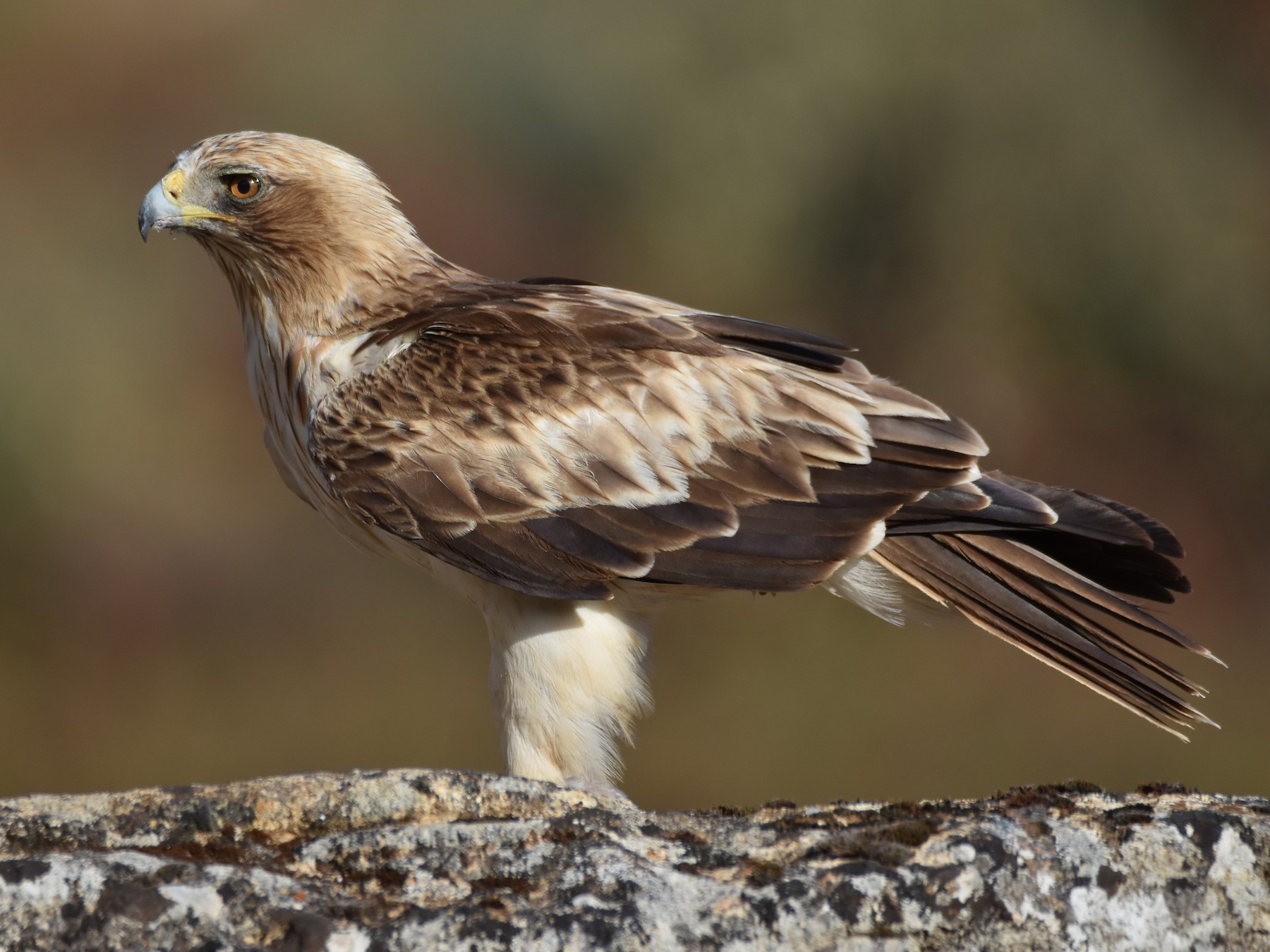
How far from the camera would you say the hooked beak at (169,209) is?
527 centimetres

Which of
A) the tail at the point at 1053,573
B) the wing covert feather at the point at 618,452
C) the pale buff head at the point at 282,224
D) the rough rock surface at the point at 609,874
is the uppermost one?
the pale buff head at the point at 282,224

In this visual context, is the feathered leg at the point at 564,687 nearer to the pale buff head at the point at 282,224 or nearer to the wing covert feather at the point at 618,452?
the wing covert feather at the point at 618,452

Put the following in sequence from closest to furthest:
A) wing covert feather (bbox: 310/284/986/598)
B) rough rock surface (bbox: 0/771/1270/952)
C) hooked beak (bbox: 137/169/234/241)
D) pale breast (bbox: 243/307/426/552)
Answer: rough rock surface (bbox: 0/771/1270/952), wing covert feather (bbox: 310/284/986/598), pale breast (bbox: 243/307/426/552), hooked beak (bbox: 137/169/234/241)

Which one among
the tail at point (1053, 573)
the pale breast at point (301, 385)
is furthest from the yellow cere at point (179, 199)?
the tail at point (1053, 573)

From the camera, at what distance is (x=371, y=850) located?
118 inches

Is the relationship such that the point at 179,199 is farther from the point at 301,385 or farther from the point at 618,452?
the point at 618,452

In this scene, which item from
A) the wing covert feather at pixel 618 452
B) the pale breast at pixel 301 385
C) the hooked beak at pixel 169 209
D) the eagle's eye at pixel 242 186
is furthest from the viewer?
the eagle's eye at pixel 242 186

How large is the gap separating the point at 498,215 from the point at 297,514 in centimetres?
340

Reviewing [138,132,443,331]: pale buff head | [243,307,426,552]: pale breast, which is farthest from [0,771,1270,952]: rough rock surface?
[138,132,443,331]: pale buff head

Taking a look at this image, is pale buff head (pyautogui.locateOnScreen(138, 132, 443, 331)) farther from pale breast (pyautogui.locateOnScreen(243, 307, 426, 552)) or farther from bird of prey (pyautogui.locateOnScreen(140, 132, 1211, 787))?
bird of prey (pyautogui.locateOnScreen(140, 132, 1211, 787))

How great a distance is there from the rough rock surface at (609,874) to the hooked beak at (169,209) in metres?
2.66

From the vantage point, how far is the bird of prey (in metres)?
4.59

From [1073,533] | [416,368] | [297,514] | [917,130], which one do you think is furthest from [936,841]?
[917,130]

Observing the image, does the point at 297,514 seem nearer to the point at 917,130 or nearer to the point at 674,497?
the point at 917,130
